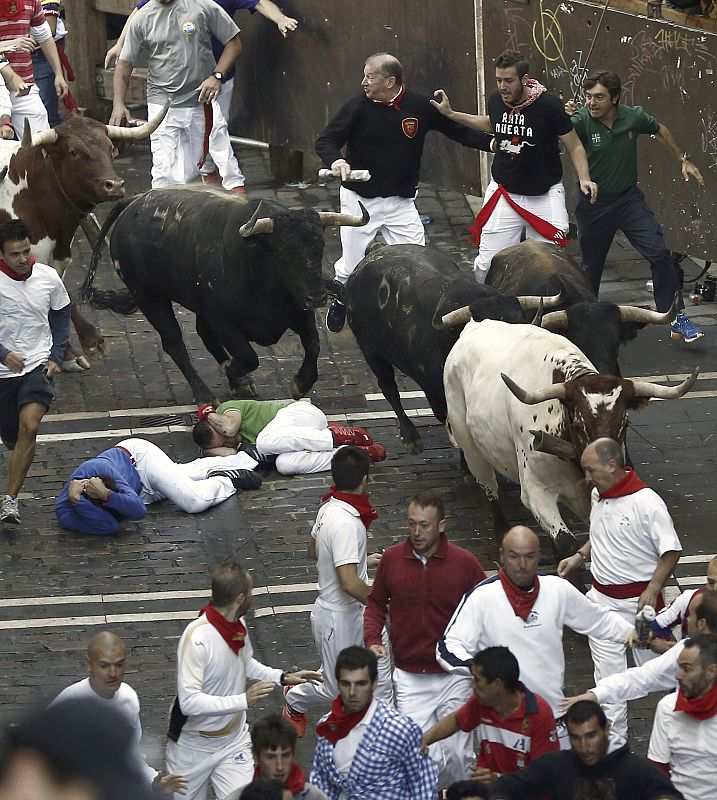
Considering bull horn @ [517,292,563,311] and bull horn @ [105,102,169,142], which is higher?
bull horn @ [105,102,169,142]

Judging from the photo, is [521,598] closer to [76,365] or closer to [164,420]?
[164,420]

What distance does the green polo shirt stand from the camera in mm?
13258

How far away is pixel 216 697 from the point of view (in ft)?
22.9

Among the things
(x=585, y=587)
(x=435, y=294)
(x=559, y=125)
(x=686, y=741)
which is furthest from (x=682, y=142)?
(x=686, y=741)

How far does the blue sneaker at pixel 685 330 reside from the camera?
14.0 meters

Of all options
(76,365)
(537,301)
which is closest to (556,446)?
(537,301)

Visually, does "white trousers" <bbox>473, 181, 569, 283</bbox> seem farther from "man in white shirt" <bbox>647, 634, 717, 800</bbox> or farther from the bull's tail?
"man in white shirt" <bbox>647, 634, 717, 800</bbox>

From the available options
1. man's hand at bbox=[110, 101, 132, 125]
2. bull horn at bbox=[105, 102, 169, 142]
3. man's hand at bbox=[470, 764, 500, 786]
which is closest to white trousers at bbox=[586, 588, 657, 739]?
man's hand at bbox=[470, 764, 500, 786]

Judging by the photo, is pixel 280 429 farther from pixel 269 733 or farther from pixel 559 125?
pixel 269 733

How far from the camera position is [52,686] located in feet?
29.1

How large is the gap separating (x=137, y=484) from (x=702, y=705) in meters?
5.62

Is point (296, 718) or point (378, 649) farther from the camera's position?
point (296, 718)

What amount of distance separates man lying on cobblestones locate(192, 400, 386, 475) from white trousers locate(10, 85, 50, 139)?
14.8 feet

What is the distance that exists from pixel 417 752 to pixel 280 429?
5.45 metres
